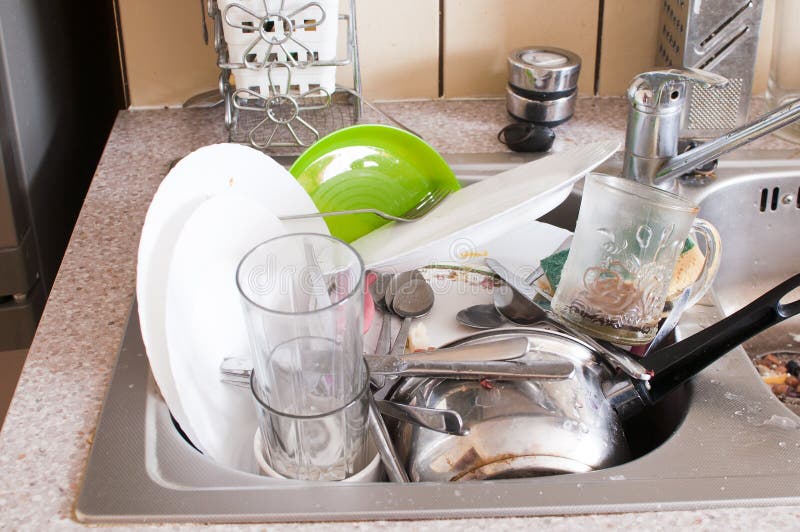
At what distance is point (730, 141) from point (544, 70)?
Result: 305mm

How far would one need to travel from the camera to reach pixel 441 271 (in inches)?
38.0

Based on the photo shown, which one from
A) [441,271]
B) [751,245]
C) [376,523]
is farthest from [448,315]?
[751,245]

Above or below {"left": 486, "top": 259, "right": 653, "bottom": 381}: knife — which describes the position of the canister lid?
above

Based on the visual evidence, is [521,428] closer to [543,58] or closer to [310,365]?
[310,365]

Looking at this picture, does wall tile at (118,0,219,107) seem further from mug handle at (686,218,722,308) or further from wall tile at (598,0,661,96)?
mug handle at (686,218,722,308)

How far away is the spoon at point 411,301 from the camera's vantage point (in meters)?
0.89

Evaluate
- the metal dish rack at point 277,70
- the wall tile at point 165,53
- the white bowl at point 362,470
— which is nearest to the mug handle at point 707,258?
the white bowl at point 362,470

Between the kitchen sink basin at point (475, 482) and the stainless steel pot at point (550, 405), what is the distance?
0.12 ft

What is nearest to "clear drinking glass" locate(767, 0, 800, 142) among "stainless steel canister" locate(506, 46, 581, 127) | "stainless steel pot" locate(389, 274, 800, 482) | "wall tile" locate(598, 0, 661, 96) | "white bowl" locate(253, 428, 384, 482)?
"wall tile" locate(598, 0, 661, 96)

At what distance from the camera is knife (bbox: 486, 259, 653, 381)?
0.74 metres

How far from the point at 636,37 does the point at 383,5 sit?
0.36m

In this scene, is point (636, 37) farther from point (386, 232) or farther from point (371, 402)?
A: point (371, 402)

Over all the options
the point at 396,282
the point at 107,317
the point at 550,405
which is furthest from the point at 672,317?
the point at 107,317

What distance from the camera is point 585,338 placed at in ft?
2.56
